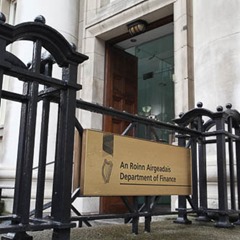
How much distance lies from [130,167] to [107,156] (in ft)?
0.82

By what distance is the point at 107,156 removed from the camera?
236cm

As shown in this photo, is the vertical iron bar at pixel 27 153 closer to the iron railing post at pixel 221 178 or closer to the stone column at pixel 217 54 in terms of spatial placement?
the iron railing post at pixel 221 178

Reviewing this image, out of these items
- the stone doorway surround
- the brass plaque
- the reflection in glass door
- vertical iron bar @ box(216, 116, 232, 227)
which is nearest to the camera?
the brass plaque

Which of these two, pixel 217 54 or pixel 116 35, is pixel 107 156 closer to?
pixel 217 54

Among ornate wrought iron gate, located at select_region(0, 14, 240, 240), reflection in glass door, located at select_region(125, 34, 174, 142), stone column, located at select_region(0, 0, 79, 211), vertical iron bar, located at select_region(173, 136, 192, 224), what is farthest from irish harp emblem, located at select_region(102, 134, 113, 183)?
reflection in glass door, located at select_region(125, 34, 174, 142)

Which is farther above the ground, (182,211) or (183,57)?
(183,57)

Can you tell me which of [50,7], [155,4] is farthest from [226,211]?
[50,7]

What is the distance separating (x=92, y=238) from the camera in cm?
246

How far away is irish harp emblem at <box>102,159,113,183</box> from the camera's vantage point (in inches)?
91.7

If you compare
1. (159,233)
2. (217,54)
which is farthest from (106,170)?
(217,54)

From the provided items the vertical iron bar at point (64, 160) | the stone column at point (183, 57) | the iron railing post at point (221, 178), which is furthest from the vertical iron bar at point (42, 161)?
the stone column at point (183, 57)

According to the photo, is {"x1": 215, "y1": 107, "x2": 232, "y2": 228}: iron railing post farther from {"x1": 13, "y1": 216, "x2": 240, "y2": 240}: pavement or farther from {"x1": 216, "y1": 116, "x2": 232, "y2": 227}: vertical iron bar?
{"x1": 13, "y1": 216, "x2": 240, "y2": 240}: pavement

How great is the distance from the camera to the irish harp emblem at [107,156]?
7.66 ft

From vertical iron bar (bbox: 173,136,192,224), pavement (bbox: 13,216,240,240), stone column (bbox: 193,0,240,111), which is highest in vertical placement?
stone column (bbox: 193,0,240,111)
